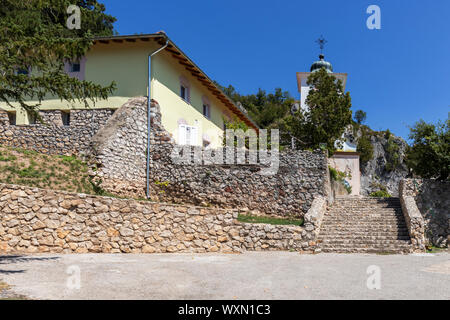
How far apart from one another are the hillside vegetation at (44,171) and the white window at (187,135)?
5202 millimetres

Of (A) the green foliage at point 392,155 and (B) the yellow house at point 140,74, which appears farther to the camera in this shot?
(A) the green foliage at point 392,155

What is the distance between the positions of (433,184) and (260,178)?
7.33 meters

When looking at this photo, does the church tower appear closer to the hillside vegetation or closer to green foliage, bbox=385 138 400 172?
green foliage, bbox=385 138 400 172

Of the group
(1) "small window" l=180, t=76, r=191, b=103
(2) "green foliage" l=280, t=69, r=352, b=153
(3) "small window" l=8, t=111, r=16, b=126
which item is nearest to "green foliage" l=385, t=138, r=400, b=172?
(2) "green foliage" l=280, t=69, r=352, b=153

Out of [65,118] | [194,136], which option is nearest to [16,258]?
[65,118]

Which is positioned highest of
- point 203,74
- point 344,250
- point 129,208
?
point 203,74

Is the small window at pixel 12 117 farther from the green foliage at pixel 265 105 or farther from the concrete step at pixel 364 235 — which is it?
the green foliage at pixel 265 105

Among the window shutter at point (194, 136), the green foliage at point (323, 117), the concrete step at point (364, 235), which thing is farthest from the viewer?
the green foliage at point (323, 117)

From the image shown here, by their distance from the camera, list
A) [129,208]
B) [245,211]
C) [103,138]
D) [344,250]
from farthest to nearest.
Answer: [245,211] → [103,138] → [344,250] → [129,208]

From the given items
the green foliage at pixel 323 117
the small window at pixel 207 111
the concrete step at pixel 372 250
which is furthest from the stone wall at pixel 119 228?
the small window at pixel 207 111

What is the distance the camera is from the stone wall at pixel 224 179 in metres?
16.4

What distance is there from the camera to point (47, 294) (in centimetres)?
556

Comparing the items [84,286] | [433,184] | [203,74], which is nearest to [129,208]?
[84,286]
